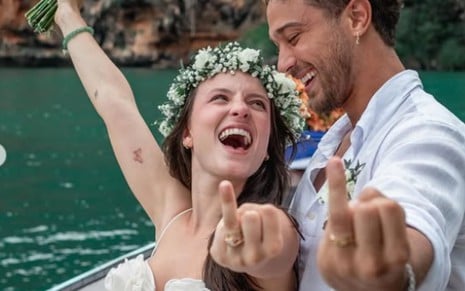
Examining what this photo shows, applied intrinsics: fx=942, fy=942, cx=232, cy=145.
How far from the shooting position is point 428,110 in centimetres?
153

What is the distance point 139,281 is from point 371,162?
69 cm

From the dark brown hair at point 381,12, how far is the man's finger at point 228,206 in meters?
0.62

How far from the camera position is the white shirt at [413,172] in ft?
4.23

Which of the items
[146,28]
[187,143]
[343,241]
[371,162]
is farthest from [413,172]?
[146,28]

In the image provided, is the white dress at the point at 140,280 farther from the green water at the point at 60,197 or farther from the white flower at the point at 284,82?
the green water at the point at 60,197

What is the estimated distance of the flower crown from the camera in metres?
2.12

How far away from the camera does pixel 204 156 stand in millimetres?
2055

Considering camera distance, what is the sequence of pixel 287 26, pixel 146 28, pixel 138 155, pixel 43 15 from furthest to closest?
pixel 146 28 → pixel 43 15 → pixel 138 155 → pixel 287 26

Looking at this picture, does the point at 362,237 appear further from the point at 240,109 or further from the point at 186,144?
the point at 186,144

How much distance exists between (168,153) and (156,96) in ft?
77.0

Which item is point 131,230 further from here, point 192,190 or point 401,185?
point 401,185

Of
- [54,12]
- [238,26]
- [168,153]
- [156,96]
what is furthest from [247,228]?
[238,26]

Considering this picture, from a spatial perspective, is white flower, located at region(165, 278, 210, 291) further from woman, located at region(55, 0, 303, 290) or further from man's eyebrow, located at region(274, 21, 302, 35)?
man's eyebrow, located at region(274, 21, 302, 35)

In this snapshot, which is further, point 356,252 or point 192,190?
point 192,190
